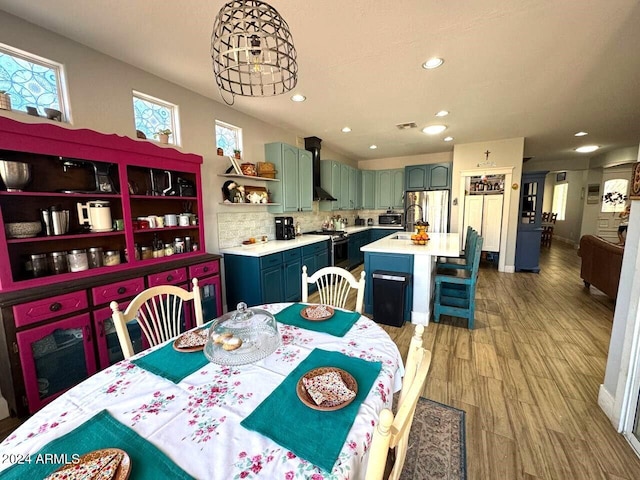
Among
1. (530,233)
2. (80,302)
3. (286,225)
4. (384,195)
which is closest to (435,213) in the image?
(384,195)

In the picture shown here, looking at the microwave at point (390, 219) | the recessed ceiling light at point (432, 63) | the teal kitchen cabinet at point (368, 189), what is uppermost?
the recessed ceiling light at point (432, 63)

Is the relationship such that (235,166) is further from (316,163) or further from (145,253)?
(316,163)

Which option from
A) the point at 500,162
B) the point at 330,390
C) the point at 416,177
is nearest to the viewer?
the point at 330,390

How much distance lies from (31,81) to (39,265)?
4.34 feet

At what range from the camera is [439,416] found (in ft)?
5.70

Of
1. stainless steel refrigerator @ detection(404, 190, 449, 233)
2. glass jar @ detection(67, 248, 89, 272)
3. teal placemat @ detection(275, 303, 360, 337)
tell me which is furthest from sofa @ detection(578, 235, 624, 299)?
glass jar @ detection(67, 248, 89, 272)

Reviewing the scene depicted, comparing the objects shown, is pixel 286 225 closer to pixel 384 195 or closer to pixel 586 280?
pixel 384 195

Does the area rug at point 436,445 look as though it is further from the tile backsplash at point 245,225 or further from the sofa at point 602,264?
the sofa at point 602,264

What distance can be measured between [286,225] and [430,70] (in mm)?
2658

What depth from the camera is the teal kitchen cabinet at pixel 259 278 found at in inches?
121

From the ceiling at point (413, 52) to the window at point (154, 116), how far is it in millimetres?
260

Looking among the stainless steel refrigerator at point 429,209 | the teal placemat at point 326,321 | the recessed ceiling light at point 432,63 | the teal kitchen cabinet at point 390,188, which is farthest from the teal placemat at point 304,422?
the teal kitchen cabinet at point 390,188

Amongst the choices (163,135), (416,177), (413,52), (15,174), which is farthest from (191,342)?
(416,177)

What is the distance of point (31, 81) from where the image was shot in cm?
187
